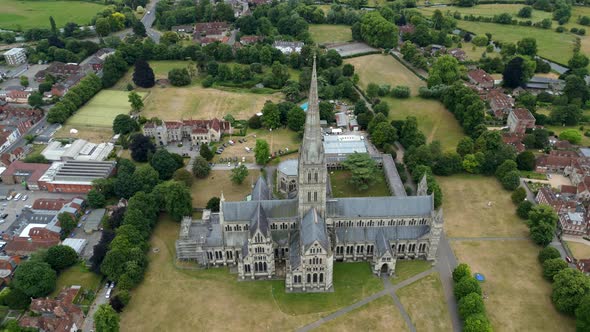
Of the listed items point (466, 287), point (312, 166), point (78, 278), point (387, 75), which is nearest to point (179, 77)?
point (387, 75)

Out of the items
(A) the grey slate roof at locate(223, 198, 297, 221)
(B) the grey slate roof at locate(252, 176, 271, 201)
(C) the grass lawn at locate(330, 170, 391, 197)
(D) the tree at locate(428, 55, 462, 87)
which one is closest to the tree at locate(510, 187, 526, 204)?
(C) the grass lawn at locate(330, 170, 391, 197)

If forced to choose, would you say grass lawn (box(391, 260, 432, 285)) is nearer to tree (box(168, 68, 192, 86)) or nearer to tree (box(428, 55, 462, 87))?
tree (box(428, 55, 462, 87))

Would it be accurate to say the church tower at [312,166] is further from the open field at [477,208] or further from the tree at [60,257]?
the tree at [60,257]

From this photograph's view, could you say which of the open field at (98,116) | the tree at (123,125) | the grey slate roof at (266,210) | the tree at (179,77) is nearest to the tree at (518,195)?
the grey slate roof at (266,210)

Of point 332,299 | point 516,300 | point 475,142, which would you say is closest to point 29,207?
point 332,299

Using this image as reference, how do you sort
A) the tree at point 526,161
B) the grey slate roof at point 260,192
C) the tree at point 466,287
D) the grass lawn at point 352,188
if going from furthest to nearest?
the tree at point 526,161 < the grass lawn at point 352,188 < the grey slate roof at point 260,192 < the tree at point 466,287
